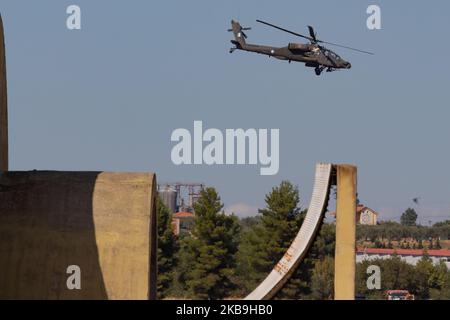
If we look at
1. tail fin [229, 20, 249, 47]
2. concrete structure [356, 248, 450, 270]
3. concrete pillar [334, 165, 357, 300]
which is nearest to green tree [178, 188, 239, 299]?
tail fin [229, 20, 249, 47]

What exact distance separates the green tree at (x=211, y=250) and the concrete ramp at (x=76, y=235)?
4347 cm

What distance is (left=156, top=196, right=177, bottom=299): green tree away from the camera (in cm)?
8769

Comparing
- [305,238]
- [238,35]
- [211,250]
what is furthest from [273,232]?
[305,238]

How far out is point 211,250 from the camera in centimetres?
8419

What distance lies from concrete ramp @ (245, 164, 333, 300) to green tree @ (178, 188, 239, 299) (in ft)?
135

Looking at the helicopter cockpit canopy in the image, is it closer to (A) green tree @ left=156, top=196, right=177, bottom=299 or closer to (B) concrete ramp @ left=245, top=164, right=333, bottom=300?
(A) green tree @ left=156, top=196, right=177, bottom=299

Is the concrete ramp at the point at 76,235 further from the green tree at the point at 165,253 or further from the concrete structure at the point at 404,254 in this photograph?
the concrete structure at the point at 404,254

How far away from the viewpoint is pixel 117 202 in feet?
130

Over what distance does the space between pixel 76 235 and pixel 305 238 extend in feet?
25.8

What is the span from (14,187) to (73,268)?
3.39 metres

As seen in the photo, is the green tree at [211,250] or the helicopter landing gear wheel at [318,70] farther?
the green tree at [211,250]

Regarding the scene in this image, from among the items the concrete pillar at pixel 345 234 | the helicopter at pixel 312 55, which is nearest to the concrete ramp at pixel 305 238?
the concrete pillar at pixel 345 234

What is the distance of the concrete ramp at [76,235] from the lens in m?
38.6
